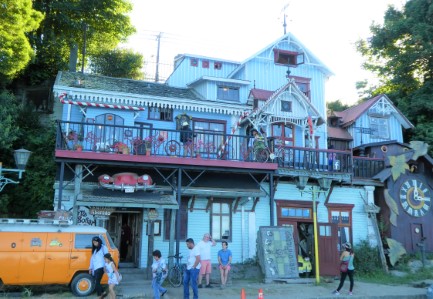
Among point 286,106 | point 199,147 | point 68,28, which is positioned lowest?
point 199,147

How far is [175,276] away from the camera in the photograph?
14.7m

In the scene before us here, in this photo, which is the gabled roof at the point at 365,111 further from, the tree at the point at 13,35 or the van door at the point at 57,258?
the van door at the point at 57,258

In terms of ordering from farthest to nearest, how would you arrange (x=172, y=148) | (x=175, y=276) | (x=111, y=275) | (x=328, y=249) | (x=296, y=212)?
(x=296, y=212) < (x=328, y=249) < (x=172, y=148) < (x=175, y=276) < (x=111, y=275)

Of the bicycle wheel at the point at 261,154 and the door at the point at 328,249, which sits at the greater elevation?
the bicycle wheel at the point at 261,154

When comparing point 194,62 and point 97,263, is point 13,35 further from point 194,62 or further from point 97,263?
point 97,263

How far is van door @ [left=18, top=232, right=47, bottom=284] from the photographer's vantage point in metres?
11.9

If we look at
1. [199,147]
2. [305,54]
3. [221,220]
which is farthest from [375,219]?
[305,54]

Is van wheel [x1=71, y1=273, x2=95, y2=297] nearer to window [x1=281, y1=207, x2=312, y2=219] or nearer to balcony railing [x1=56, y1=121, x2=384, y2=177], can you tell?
balcony railing [x1=56, y1=121, x2=384, y2=177]

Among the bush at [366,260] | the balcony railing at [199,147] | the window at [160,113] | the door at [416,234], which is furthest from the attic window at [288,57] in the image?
the bush at [366,260]

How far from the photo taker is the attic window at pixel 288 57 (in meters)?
24.1

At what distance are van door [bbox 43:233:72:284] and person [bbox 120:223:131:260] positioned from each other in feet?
18.7

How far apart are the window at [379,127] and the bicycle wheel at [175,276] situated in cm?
1509

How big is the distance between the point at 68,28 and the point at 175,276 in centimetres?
1896

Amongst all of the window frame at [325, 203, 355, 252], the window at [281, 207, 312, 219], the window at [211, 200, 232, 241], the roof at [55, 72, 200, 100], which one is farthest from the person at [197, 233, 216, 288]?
the roof at [55, 72, 200, 100]
